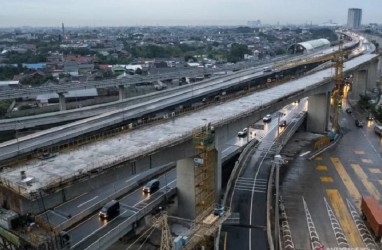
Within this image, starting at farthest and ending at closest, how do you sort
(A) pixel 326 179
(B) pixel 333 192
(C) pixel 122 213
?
(A) pixel 326 179 < (B) pixel 333 192 < (C) pixel 122 213

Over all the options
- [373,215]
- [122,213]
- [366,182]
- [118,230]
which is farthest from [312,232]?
[118,230]

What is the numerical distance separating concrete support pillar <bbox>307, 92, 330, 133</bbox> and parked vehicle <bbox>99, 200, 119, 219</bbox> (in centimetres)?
3536

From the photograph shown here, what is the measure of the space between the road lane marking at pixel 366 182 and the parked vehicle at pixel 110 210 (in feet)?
72.1

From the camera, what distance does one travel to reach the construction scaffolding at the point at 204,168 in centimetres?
2627

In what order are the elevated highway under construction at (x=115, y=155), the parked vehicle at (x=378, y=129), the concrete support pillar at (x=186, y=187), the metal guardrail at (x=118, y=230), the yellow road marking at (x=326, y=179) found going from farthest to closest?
the parked vehicle at (x=378, y=129), the yellow road marking at (x=326, y=179), the concrete support pillar at (x=186, y=187), the metal guardrail at (x=118, y=230), the elevated highway under construction at (x=115, y=155)

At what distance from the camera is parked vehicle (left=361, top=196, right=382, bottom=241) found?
88.3 feet

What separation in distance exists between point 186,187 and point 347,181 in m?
17.8

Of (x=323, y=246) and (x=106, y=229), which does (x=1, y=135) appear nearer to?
(x=106, y=229)

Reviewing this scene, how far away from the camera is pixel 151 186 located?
29781 millimetres

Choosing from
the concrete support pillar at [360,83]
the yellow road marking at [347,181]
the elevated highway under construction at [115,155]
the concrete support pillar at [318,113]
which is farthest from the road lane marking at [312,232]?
the concrete support pillar at [360,83]

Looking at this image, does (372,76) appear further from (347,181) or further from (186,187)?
(186,187)

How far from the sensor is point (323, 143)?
47.9 m

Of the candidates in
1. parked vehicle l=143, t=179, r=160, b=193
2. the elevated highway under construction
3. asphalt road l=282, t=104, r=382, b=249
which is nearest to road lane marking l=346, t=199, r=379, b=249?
asphalt road l=282, t=104, r=382, b=249

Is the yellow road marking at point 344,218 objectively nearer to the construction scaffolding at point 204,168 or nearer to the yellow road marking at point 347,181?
the yellow road marking at point 347,181
